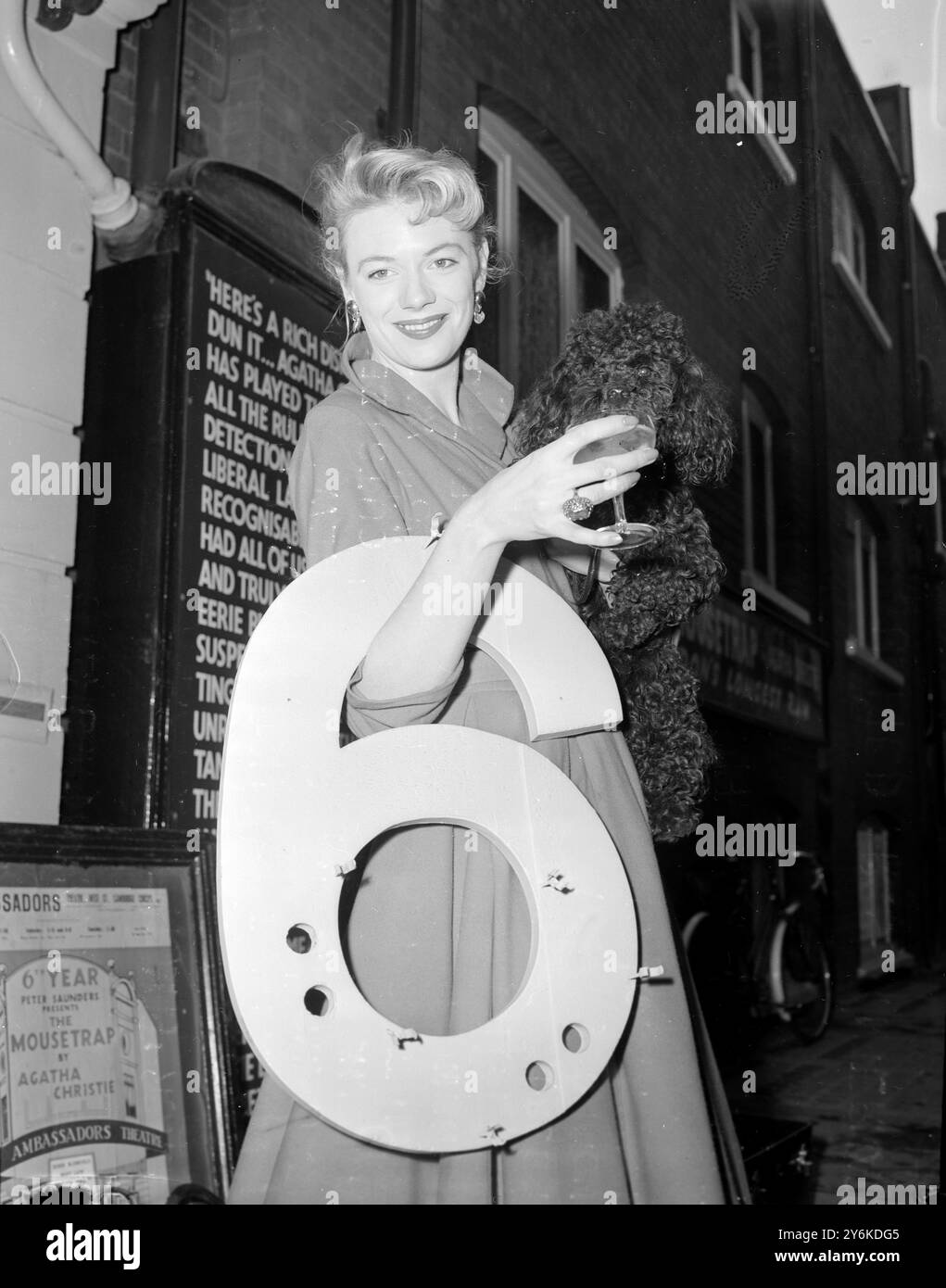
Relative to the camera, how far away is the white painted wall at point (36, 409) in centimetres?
163

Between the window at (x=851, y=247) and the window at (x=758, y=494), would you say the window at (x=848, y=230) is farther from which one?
the window at (x=758, y=494)

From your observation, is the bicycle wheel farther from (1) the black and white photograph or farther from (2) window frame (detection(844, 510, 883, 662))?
(2) window frame (detection(844, 510, 883, 662))

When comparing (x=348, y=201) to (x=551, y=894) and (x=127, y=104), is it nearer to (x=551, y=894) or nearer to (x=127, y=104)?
(x=551, y=894)

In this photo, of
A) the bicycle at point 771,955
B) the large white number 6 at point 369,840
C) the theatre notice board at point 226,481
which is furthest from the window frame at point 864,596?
the large white number 6 at point 369,840

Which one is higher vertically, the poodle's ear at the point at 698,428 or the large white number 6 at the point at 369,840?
the poodle's ear at the point at 698,428

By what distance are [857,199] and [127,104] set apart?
1.64 meters

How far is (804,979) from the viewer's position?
4234mm

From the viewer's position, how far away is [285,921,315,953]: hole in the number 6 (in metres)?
1.02

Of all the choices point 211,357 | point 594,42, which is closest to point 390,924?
point 211,357

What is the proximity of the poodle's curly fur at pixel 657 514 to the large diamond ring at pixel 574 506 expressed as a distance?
0.19 m

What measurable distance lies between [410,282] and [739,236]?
158 cm

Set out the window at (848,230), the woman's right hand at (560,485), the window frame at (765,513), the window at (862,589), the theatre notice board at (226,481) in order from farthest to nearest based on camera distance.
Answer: the window at (862,589), the window frame at (765,513), the window at (848,230), the theatre notice board at (226,481), the woman's right hand at (560,485)

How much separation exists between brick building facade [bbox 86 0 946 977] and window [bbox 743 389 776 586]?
1 cm
